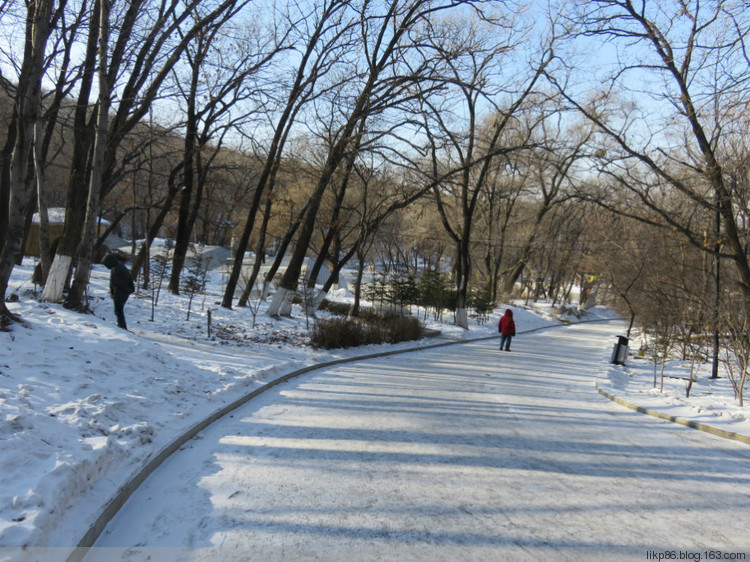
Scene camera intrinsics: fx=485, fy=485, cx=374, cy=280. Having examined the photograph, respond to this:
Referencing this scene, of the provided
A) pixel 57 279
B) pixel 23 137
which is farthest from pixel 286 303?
pixel 23 137

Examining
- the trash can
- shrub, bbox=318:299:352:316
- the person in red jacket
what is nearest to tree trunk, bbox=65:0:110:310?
the person in red jacket

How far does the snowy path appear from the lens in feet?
11.6

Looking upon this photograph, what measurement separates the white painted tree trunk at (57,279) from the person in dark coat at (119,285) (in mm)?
866

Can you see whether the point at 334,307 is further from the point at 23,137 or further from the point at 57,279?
the point at 23,137

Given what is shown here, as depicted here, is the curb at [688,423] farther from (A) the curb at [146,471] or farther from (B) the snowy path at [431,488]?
(A) the curb at [146,471]

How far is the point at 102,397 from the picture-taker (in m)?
5.69

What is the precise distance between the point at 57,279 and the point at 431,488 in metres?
9.85

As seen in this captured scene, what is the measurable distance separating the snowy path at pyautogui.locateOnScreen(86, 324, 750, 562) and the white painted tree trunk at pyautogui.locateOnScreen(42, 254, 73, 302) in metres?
5.69

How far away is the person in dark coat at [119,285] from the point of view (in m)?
10.7

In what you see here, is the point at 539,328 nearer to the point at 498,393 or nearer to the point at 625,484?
the point at 498,393

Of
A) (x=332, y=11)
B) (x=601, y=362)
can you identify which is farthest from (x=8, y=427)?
(x=601, y=362)

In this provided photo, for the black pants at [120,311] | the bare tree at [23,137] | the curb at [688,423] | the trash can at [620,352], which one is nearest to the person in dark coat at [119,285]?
the black pants at [120,311]

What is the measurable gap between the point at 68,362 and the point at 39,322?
201 cm

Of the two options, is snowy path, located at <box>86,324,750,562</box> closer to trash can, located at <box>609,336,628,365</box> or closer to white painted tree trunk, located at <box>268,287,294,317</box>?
white painted tree trunk, located at <box>268,287,294,317</box>
